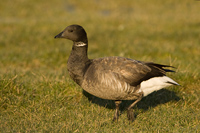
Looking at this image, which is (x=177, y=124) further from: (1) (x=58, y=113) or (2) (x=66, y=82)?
(2) (x=66, y=82)

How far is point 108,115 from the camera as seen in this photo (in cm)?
575

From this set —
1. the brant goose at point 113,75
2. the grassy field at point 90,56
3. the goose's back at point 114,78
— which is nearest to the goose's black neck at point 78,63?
the brant goose at point 113,75

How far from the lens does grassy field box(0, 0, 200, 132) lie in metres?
5.22

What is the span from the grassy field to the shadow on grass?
0.02 metres

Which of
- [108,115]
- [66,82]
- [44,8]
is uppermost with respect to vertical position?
[44,8]

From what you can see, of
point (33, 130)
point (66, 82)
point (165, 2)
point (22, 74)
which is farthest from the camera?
point (165, 2)

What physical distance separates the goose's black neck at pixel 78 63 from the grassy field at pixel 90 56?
80cm

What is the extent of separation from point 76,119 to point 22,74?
3111 millimetres

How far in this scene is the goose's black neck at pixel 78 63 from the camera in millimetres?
5348

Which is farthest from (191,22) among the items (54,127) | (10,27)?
(54,127)

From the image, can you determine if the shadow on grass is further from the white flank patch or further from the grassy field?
the white flank patch

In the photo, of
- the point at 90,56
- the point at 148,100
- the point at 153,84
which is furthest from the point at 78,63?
the point at 90,56

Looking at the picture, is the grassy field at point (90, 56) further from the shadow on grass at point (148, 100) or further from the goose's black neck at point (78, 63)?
the goose's black neck at point (78, 63)

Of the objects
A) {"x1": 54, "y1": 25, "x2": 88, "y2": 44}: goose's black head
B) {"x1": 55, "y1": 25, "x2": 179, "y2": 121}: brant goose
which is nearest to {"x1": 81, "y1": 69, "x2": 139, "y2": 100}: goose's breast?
{"x1": 55, "y1": 25, "x2": 179, "y2": 121}: brant goose
